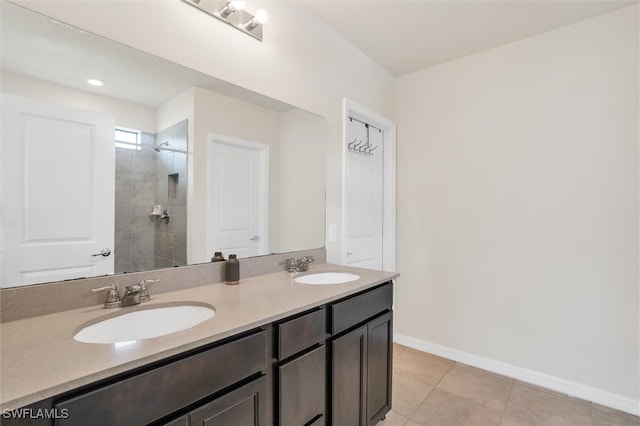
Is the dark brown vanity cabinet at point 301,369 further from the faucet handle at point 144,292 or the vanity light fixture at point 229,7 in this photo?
the vanity light fixture at point 229,7

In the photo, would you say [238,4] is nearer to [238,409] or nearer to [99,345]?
[99,345]

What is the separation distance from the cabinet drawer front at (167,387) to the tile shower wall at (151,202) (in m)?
0.62

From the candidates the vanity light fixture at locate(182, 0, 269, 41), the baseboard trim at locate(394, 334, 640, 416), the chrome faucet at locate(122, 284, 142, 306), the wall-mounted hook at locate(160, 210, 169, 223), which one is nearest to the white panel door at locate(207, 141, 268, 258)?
the wall-mounted hook at locate(160, 210, 169, 223)

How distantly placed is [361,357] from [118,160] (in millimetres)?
1477

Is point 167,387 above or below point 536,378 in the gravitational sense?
above

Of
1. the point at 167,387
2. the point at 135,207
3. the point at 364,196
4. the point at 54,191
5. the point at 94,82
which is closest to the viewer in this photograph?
the point at 167,387

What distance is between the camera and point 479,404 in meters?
2.05

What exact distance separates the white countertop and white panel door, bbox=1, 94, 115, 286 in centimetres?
19

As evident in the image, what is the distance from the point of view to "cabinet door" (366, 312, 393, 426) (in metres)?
1.65

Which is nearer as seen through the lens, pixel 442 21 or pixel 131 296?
pixel 131 296

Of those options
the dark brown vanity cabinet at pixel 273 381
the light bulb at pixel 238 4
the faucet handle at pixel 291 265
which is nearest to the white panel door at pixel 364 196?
the faucet handle at pixel 291 265

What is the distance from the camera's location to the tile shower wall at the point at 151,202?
→ 1.29 m

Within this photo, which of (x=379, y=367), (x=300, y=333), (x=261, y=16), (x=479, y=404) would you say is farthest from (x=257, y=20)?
(x=479, y=404)

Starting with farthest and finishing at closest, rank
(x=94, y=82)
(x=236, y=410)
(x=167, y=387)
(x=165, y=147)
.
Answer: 1. (x=165, y=147)
2. (x=94, y=82)
3. (x=236, y=410)
4. (x=167, y=387)
